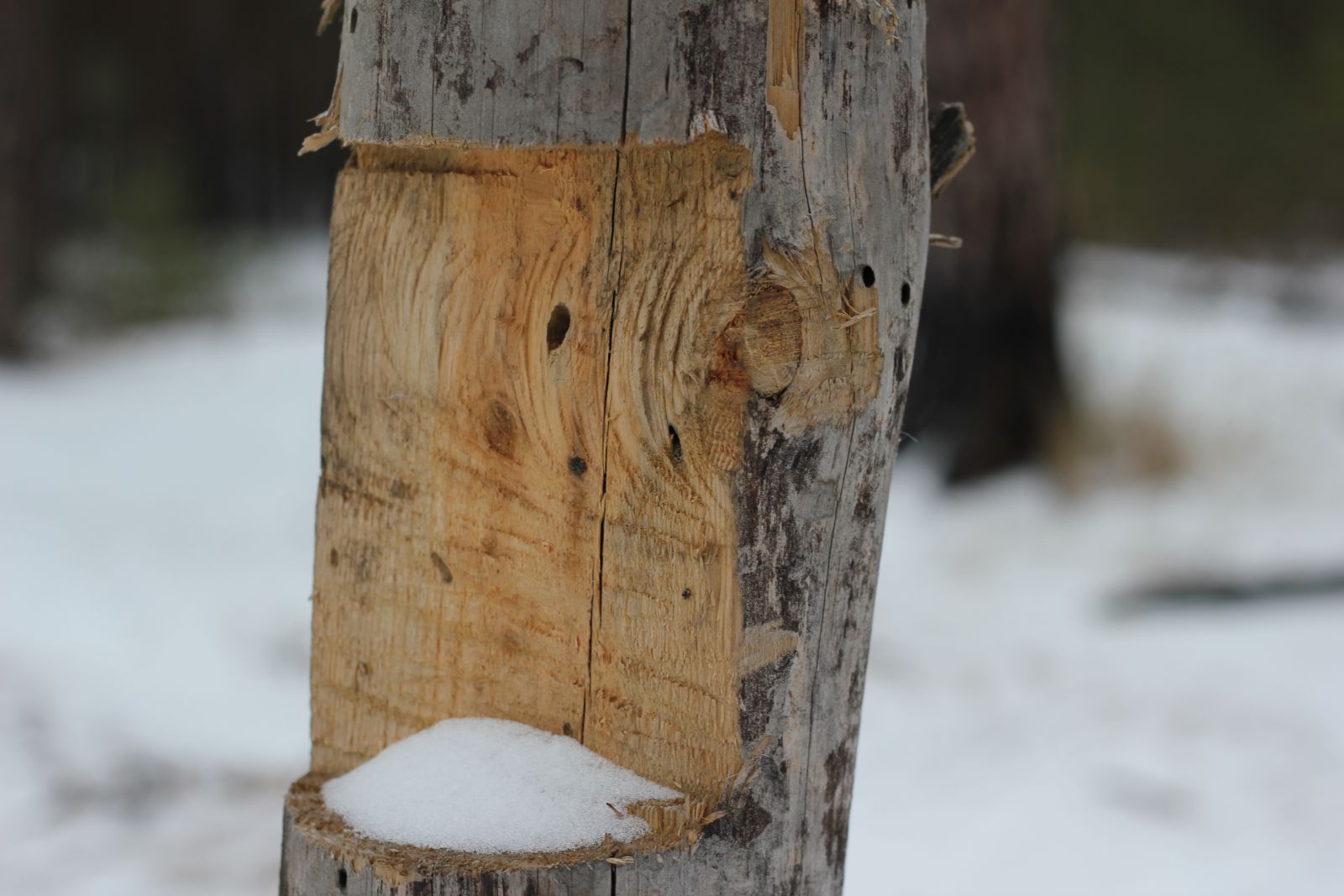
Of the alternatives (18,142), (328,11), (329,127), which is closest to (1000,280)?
(328,11)

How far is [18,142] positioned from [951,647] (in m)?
4.95

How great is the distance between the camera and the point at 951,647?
148 inches

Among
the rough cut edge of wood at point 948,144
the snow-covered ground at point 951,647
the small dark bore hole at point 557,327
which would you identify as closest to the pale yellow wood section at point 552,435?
the small dark bore hole at point 557,327

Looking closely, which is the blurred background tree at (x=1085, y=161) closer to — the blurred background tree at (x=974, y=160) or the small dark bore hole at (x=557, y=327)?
the blurred background tree at (x=974, y=160)

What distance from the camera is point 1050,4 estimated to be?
509 cm

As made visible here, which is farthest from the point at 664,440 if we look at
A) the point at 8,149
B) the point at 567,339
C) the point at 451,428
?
the point at 8,149

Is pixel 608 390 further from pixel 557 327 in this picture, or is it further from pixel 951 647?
pixel 951 647

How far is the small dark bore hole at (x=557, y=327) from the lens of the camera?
1.27 meters

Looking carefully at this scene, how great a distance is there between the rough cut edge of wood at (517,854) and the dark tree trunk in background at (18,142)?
5683 millimetres

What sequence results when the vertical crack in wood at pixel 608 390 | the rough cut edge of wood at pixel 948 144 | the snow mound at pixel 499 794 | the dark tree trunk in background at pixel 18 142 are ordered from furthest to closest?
the dark tree trunk in background at pixel 18 142 → the rough cut edge of wood at pixel 948 144 → the snow mound at pixel 499 794 → the vertical crack in wood at pixel 608 390

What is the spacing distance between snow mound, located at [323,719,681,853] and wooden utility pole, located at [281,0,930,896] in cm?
2

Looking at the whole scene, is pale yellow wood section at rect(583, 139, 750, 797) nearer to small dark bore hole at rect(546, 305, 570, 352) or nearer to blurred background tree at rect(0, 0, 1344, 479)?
small dark bore hole at rect(546, 305, 570, 352)

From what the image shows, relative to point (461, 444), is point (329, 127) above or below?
above

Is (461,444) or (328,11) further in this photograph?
(328,11)
